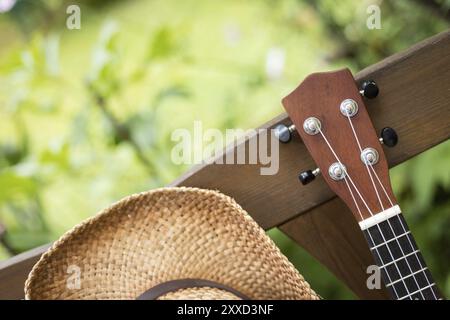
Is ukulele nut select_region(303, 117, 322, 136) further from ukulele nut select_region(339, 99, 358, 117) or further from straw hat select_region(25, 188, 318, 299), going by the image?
straw hat select_region(25, 188, 318, 299)

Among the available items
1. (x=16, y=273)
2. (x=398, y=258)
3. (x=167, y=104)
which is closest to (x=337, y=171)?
(x=398, y=258)

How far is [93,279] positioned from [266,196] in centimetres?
31

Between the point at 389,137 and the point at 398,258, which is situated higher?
the point at 389,137

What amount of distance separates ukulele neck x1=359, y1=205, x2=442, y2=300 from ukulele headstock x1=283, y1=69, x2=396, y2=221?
0.06 ft

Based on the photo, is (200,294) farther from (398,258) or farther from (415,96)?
(415,96)

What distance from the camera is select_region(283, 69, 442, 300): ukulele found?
107 cm

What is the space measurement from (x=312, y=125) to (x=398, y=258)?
0.79 feet

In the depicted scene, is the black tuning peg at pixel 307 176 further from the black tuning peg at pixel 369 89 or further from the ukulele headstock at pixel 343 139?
the black tuning peg at pixel 369 89

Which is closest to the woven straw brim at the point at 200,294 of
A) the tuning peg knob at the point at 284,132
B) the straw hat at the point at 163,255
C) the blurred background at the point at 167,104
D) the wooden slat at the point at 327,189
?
the straw hat at the point at 163,255

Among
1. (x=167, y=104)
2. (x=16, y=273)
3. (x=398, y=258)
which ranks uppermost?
(x=167, y=104)

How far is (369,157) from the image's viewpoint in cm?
107

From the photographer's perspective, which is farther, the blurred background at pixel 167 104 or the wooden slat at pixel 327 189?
the blurred background at pixel 167 104

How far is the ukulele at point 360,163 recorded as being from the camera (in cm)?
107
